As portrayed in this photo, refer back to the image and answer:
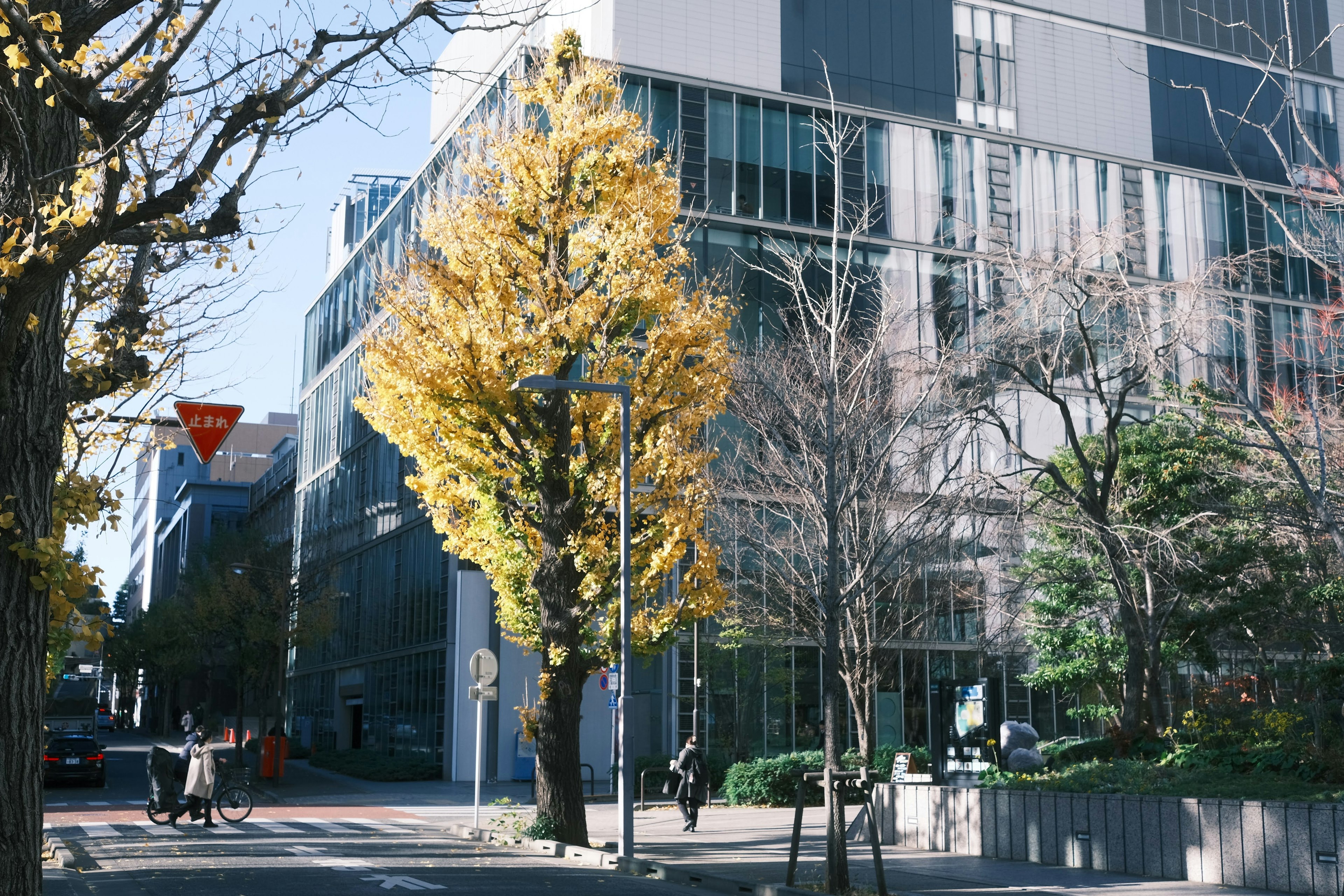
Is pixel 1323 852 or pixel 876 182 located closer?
pixel 1323 852

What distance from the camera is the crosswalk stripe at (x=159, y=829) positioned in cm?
2022

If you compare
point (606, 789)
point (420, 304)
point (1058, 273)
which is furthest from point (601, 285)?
point (606, 789)

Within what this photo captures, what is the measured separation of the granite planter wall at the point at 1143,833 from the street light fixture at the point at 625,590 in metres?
4.46

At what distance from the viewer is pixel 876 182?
1401 inches

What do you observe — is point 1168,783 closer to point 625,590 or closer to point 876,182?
point 625,590

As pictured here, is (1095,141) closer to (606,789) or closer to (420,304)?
(606,789)

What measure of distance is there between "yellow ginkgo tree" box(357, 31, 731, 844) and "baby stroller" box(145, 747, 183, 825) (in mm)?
7775

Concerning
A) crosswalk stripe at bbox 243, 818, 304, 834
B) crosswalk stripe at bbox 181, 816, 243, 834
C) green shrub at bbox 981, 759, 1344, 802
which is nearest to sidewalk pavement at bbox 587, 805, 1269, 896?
green shrub at bbox 981, 759, 1344, 802

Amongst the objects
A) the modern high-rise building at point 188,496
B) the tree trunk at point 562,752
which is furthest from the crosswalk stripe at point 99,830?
the modern high-rise building at point 188,496

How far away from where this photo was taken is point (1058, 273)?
66.0ft

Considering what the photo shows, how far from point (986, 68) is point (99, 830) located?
34959 mm

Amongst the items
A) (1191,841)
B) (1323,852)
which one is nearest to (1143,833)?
(1191,841)

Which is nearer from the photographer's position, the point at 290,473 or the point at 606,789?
the point at 606,789

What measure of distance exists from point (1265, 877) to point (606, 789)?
893 inches
